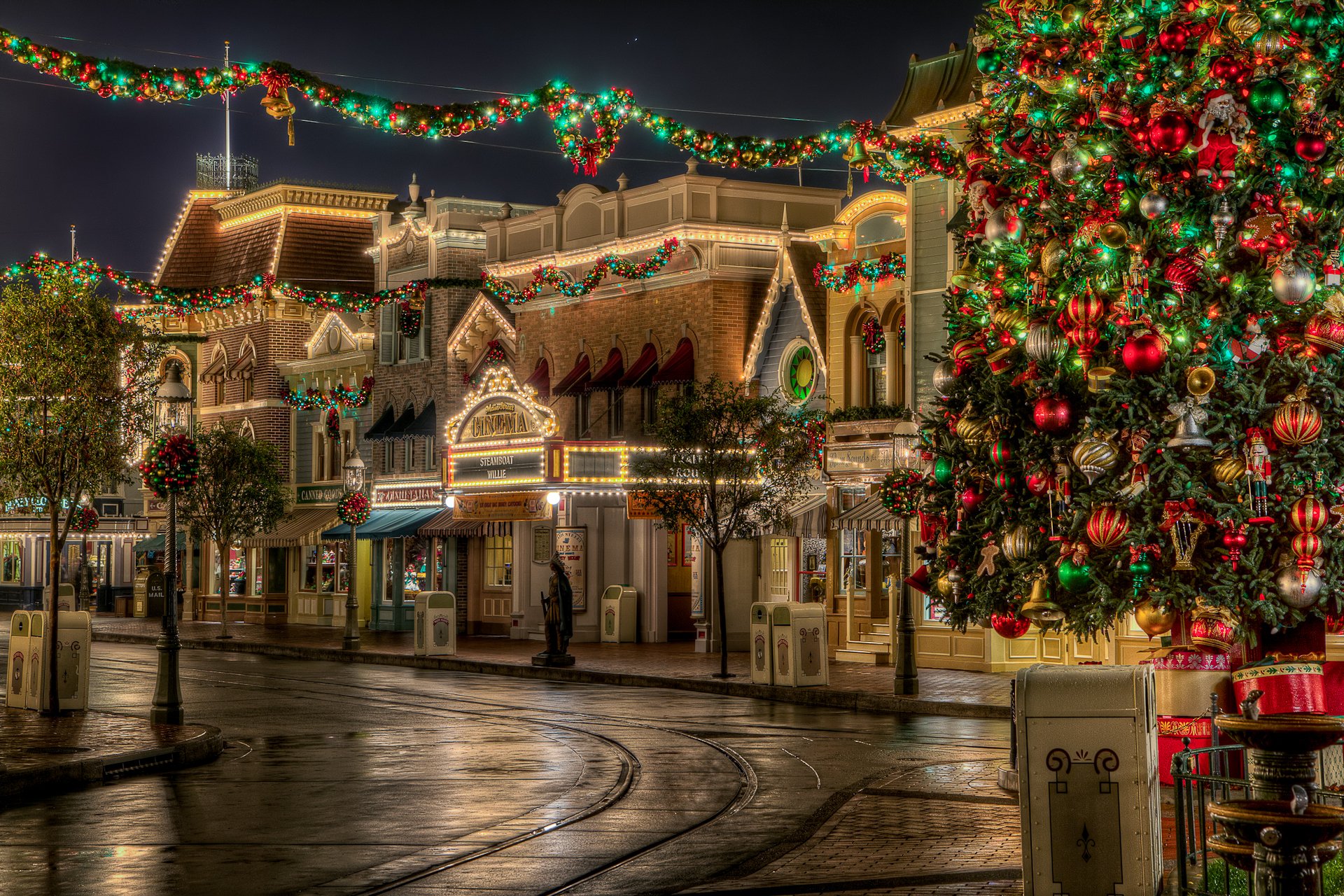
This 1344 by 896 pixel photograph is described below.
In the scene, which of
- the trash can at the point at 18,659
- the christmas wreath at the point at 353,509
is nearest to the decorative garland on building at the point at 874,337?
the christmas wreath at the point at 353,509

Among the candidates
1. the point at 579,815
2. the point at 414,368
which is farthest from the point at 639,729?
the point at 414,368

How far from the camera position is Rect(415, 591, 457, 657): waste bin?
31.8 m

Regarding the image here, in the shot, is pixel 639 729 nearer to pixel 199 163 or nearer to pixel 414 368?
pixel 414 368

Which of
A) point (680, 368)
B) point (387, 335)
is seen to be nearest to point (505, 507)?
point (680, 368)

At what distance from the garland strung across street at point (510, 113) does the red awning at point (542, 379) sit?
21942 millimetres

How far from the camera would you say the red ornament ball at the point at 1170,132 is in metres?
10.2

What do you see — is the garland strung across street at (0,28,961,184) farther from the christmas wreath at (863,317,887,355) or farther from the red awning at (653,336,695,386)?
the red awning at (653,336,695,386)

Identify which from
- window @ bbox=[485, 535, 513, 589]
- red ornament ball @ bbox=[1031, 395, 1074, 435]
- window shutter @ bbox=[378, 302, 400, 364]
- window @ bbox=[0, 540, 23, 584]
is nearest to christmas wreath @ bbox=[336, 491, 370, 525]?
window @ bbox=[485, 535, 513, 589]

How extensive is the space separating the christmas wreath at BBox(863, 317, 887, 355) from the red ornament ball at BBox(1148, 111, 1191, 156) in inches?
762

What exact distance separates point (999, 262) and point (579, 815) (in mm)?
5100

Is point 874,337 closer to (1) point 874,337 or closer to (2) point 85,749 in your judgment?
(1) point 874,337

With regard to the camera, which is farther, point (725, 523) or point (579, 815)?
point (725, 523)

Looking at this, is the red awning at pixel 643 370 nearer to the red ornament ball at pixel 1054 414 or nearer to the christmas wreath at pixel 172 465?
the christmas wreath at pixel 172 465

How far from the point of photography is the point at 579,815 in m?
12.6
